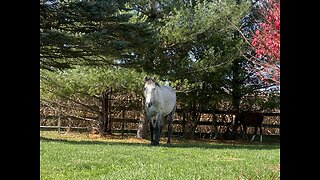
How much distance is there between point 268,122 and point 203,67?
4907 millimetres

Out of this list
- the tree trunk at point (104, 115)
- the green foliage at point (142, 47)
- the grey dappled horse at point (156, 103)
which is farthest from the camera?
the tree trunk at point (104, 115)

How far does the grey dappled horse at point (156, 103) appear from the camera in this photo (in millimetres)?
10039

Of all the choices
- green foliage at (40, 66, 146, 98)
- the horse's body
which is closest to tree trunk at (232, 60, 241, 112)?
the horse's body

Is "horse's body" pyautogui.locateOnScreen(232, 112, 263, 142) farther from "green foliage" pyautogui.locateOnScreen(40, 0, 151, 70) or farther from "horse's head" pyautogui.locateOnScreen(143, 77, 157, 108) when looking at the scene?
"horse's head" pyautogui.locateOnScreen(143, 77, 157, 108)

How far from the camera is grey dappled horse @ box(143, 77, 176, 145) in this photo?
32.9 feet

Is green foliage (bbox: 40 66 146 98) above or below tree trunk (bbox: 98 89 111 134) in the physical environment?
above

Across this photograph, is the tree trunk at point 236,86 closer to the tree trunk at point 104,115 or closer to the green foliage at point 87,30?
the tree trunk at point 104,115

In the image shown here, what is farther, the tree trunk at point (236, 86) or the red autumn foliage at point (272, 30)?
the tree trunk at point (236, 86)

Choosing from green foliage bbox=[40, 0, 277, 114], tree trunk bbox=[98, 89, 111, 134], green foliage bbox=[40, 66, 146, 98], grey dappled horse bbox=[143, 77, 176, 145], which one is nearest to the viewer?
grey dappled horse bbox=[143, 77, 176, 145]

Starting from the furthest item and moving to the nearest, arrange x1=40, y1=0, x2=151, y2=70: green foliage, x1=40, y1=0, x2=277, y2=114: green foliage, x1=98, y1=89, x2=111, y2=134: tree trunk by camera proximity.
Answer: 1. x1=98, y1=89, x2=111, y2=134: tree trunk
2. x1=40, y1=0, x2=277, y2=114: green foliage
3. x1=40, y1=0, x2=151, y2=70: green foliage

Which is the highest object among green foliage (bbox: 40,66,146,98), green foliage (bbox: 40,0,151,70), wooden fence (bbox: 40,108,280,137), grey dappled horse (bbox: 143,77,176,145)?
green foliage (bbox: 40,0,151,70)

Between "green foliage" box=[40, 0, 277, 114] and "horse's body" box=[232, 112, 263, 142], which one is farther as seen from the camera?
"horse's body" box=[232, 112, 263, 142]

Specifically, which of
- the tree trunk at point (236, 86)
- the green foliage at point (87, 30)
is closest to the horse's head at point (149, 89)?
the green foliage at point (87, 30)

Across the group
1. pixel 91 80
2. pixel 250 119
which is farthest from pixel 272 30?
pixel 250 119
